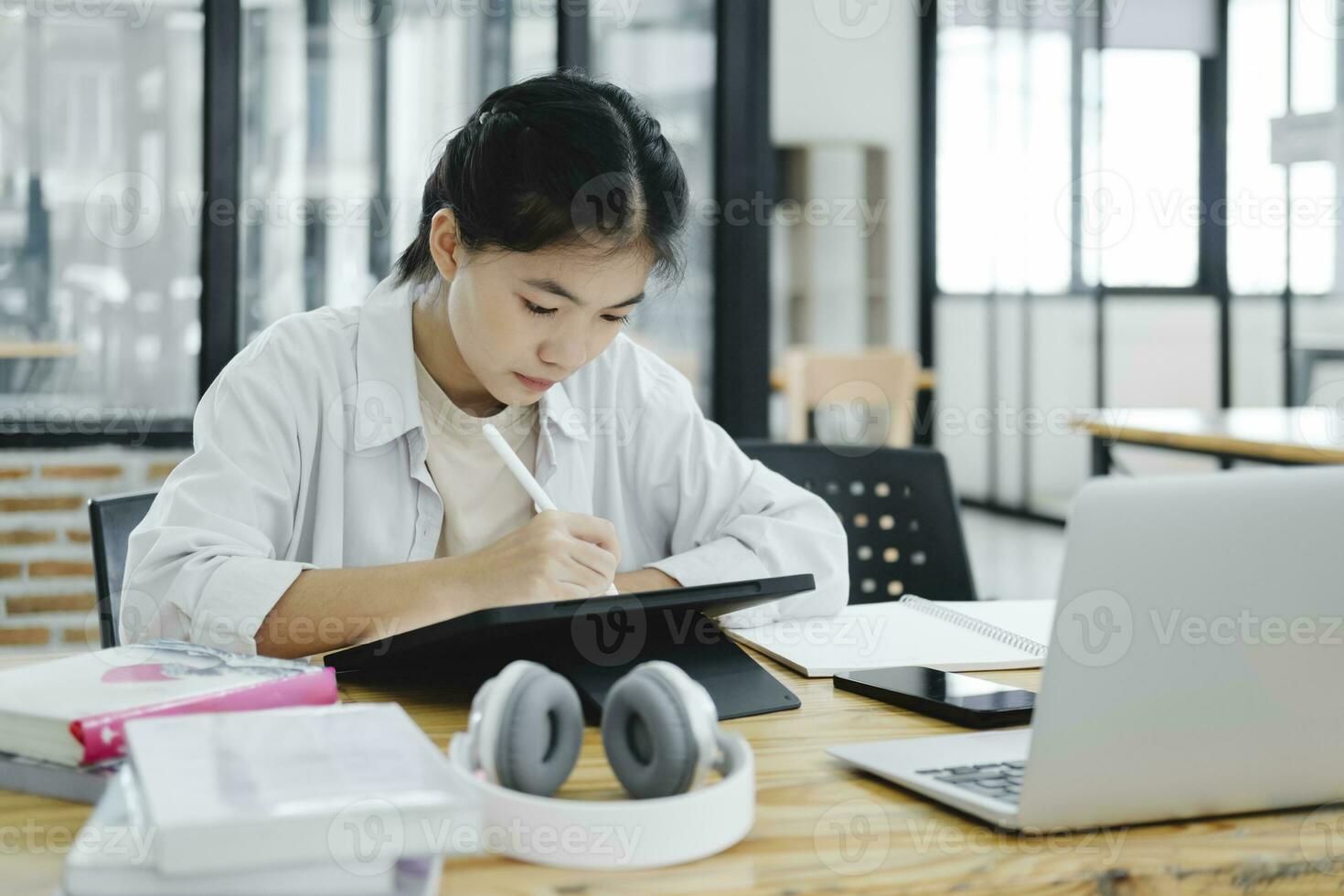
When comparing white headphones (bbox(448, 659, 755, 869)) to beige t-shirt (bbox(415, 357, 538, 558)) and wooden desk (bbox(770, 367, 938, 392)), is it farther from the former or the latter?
wooden desk (bbox(770, 367, 938, 392))

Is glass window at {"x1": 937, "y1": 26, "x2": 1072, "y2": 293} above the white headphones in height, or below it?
above

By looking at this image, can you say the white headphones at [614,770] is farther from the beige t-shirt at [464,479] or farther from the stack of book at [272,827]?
the beige t-shirt at [464,479]

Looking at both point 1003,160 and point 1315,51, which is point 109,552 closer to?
point 1315,51

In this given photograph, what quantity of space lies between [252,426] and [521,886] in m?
Answer: 0.80

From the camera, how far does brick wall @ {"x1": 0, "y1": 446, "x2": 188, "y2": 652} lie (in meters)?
2.85

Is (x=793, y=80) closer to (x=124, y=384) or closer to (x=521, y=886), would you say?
(x=124, y=384)

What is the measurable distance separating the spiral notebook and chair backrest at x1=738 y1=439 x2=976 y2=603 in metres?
0.27

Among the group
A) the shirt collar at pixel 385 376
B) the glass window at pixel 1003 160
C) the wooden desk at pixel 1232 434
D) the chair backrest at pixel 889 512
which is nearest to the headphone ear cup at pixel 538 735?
the shirt collar at pixel 385 376

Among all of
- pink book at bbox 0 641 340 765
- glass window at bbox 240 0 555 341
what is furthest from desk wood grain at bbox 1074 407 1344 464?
pink book at bbox 0 641 340 765

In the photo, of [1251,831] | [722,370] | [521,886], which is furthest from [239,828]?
[722,370]

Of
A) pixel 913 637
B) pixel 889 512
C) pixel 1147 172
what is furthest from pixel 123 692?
pixel 1147 172

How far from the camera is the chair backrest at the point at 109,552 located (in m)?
1.35

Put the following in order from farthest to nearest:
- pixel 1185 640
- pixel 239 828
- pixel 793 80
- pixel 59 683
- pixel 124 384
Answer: pixel 793 80
pixel 124 384
pixel 59 683
pixel 1185 640
pixel 239 828

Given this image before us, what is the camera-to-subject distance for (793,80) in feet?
23.4
